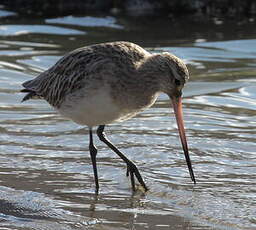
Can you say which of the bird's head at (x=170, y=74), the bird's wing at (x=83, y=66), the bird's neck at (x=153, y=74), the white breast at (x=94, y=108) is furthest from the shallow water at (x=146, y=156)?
the bird's neck at (x=153, y=74)

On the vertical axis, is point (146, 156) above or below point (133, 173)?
below

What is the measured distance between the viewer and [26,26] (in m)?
15.4

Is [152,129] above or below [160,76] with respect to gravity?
below

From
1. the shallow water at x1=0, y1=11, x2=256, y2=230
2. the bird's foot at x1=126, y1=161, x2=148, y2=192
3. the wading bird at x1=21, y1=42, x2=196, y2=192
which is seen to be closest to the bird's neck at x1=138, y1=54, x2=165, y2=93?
the wading bird at x1=21, y1=42, x2=196, y2=192

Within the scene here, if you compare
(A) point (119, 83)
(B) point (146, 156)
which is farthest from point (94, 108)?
(B) point (146, 156)

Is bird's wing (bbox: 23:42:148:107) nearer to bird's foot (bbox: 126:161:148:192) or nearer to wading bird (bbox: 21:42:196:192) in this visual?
wading bird (bbox: 21:42:196:192)

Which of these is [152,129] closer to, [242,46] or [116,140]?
[116,140]

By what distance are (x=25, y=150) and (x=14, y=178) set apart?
37.6 inches

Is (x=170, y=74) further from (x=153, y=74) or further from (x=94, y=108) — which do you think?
(x=94, y=108)

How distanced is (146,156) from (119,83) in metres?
1.49

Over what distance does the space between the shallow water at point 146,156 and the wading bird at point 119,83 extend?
1.15 feet

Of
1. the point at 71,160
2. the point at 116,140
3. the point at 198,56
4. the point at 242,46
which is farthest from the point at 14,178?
the point at 242,46

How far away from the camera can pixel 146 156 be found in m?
8.78

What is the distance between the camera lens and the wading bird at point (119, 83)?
7512 mm
